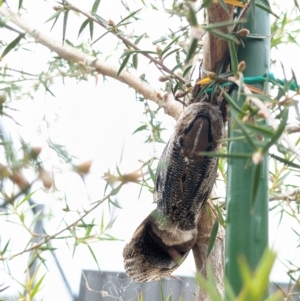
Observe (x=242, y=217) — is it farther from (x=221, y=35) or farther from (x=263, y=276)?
(x=263, y=276)

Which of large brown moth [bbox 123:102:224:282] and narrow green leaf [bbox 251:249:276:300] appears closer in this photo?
narrow green leaf [bbox 251:249:276:300]

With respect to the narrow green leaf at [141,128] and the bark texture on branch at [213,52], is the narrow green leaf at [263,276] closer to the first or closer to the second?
the bark texture on branch at [213,52]

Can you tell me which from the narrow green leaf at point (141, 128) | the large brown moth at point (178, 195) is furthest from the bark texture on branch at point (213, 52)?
the narrow green leaf at point (141, 128)

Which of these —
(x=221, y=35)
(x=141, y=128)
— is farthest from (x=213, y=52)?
(x=141, y=128)

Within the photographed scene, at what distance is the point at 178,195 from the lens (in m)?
0.54

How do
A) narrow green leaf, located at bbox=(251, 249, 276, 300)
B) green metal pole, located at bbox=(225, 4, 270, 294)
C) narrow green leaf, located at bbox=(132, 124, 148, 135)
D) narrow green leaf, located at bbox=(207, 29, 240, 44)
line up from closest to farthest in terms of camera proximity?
narrow green leaf, located at bbox=(251, 249, 276, 300), narrow green leaf, located at bbox=(207, 29, 240, 44), green metal pole, located at bbox=(225, 4, 270, 294), narrow green leaf, located at bbox=(132, 124, 148, 135)

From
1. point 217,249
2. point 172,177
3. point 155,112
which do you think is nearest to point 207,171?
point 172,177

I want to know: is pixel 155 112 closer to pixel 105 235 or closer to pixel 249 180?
pixel 105 235

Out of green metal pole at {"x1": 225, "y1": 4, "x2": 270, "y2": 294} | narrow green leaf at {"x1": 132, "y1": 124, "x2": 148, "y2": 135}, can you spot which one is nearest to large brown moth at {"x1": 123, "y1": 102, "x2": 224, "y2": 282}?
green metal pole at {"x1": 225, "y1": 4, "x2": 270, "y2": 294}

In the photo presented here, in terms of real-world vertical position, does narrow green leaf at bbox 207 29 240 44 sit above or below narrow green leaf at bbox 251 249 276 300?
above

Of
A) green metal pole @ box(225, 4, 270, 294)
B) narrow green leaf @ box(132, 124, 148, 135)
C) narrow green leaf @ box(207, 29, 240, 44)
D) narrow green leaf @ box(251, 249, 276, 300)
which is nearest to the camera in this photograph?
narrow green leaf @ box(251, 249, 276, 300)

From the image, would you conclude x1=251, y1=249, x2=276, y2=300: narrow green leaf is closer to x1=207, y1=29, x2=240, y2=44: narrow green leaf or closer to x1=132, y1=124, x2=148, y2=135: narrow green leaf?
x1=207, y1=29, x2=240, y2=44: narrow green leaf

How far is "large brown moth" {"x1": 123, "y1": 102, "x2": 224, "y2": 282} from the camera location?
1.57 feet

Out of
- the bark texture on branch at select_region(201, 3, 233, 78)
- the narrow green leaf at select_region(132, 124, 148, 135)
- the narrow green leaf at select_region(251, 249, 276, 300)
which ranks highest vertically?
the bark texture on branch at select_region(201, 3, 233, 78)
